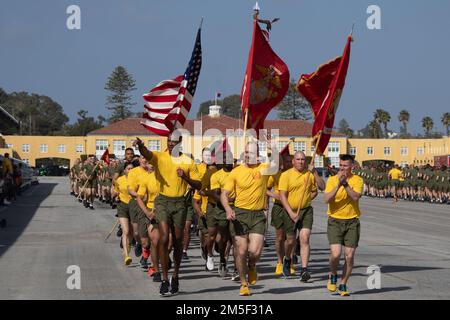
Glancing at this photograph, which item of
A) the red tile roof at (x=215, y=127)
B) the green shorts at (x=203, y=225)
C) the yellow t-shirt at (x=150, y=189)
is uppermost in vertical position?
the red tile roof at (x=215, y=127)

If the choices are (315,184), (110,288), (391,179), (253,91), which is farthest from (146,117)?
(391,179)

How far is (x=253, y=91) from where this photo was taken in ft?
46.1

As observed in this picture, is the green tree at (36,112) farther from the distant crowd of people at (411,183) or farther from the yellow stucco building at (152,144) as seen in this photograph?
the distant crowd of people at (411,183)

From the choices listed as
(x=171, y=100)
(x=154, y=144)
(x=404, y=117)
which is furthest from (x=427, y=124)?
(x=171, y=100)

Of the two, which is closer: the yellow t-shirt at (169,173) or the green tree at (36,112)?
the yellow t-shirt at (169,173)

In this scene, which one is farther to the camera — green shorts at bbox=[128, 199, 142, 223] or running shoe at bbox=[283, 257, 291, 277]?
green shorts at bbox=[128, 199, 142, 223]

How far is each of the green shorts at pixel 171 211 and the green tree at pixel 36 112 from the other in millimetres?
151790

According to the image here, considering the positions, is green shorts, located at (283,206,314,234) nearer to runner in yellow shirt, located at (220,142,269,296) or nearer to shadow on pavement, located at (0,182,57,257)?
runner in yellow shirt, located at (220,142,269,296)

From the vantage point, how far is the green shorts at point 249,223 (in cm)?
1139

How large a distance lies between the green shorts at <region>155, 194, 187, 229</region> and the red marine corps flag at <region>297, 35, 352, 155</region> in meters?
2.57

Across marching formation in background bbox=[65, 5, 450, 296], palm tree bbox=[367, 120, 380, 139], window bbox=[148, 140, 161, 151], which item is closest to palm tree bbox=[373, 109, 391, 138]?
palm tree bbox=[367, 120, 380, 139]

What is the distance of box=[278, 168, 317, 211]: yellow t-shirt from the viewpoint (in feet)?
43.3

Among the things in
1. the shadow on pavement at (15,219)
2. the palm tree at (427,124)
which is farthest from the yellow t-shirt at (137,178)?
the palm tree at (427,124)
